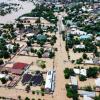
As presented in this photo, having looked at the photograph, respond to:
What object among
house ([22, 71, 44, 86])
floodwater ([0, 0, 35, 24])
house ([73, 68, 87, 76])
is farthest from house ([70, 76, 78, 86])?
floodwater ([0, 0, 35, 24])

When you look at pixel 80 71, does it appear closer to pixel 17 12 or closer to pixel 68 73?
pixel 68 73

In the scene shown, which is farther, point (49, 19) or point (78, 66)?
point (49, 19)

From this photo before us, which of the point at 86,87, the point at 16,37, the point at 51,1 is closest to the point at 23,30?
the point at 16,37

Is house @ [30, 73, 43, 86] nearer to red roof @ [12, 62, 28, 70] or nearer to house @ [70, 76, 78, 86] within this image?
red roof @ [12, 62, 28, 70]

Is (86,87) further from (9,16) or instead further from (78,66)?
(9,16)

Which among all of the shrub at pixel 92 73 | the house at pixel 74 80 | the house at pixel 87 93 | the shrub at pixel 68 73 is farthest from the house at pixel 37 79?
the shrub at pixel 92 73
